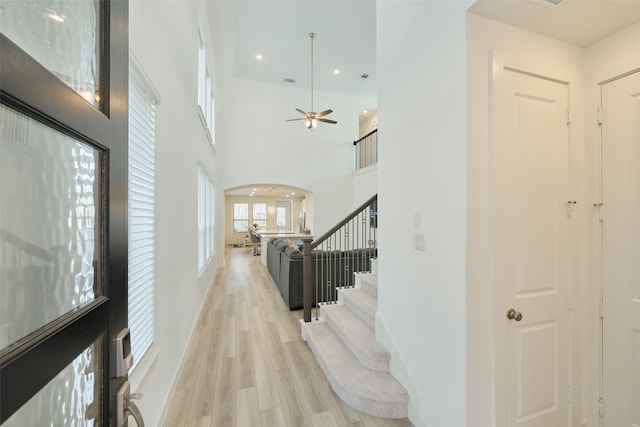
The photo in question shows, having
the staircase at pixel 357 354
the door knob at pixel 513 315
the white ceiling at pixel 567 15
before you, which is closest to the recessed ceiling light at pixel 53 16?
the white ceiling at pixel 567 15

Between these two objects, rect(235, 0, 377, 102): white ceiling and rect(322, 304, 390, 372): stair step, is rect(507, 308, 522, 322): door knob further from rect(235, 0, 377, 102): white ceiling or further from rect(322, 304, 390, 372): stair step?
rect(235, 0, 377, 102): white ceiling

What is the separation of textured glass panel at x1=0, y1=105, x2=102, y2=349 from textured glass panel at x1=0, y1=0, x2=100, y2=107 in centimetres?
15

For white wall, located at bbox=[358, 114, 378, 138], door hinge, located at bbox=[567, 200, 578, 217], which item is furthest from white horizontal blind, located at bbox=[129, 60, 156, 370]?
white wall, located at bbox=[358, 114, 378, 138]

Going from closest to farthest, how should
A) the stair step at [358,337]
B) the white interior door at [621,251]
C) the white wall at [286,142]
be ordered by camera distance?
the white interior door at [621,251] < the stair step at [358,337] < the white wall at [286,142]

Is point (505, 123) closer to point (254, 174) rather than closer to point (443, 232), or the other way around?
point (443, 232)

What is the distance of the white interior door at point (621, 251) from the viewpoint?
1.57m

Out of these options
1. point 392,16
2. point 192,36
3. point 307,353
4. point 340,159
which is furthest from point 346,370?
point 340,159

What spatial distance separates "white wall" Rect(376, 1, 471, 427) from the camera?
1587mm

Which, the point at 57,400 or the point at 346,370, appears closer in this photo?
the point at 57,400

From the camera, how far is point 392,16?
225cm

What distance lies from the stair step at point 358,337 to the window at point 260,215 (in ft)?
36.7

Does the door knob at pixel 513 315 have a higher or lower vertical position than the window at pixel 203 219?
lower

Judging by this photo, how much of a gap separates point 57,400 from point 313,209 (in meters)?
7.93

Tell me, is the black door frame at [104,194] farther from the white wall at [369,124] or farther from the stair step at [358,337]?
the white wall at [369,124]
